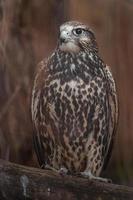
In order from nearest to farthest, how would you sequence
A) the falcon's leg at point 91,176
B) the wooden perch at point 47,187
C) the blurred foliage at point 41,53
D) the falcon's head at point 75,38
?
the wooden perch at point 47,187, the falcon's leg at point 91,176, the falcon's head at point 75,38, the blurred foliage at point 41,53

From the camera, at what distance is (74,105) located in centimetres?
503

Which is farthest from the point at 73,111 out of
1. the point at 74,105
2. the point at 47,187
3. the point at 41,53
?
the point at 41,53

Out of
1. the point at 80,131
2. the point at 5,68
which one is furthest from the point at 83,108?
the point at 5,68

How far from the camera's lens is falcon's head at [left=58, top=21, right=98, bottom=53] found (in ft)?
Result: 16.4

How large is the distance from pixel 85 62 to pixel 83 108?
244 millimetres

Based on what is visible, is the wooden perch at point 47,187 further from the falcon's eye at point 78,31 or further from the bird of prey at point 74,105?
the falcon's eye at point 78,31

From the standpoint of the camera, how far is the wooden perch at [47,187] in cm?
429

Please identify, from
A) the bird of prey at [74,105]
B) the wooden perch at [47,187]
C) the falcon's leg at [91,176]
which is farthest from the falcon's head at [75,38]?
the wooden perch at [47,187]

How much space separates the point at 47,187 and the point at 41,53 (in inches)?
71.6

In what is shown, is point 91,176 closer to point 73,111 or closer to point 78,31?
point 73,111

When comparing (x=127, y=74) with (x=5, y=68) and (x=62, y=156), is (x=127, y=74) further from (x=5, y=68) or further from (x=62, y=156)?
(x=62, y=156)

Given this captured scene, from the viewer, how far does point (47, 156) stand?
5.20 m

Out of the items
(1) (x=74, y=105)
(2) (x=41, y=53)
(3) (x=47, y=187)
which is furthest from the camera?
(2) (x=41, y=53)

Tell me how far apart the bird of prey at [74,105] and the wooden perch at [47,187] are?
0.51 m
